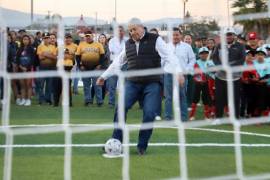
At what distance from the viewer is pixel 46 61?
32.3 ft

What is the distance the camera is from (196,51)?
10.8 metres

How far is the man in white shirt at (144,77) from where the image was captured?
6.46m

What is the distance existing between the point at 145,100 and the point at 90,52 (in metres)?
5.14

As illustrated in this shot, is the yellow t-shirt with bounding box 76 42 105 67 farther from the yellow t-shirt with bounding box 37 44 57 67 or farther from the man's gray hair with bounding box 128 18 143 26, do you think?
the man's gray hair with bounding box 128 18 143 26

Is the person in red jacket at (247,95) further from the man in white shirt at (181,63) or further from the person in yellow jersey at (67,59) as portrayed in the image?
the person in yellow jersey at (67,59)

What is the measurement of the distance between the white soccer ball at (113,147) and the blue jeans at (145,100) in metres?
0.08

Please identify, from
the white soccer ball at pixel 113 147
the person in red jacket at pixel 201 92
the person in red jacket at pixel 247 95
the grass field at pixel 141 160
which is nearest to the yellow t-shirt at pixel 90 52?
the person in red jacket at pixel 201 92

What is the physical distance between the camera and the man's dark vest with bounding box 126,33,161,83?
6.50 metres

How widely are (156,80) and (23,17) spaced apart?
1.97 meters

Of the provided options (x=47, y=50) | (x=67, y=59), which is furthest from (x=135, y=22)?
(x=67, y=59)

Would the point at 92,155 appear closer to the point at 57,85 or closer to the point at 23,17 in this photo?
the point at 23,17

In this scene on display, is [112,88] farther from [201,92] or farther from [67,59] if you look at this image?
[201,92]

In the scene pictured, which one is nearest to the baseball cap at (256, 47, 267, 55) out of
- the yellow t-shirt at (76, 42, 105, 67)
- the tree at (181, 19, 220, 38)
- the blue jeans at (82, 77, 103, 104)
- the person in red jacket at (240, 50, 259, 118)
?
the person in red jacket at (240, 50, 259, 118)

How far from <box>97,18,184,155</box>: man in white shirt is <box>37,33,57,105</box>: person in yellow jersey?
196cm
